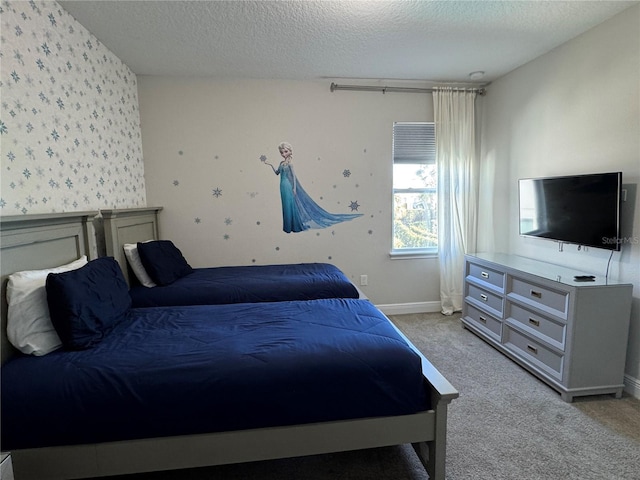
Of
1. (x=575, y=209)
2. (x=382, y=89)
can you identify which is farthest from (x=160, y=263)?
(x=575, y=209)

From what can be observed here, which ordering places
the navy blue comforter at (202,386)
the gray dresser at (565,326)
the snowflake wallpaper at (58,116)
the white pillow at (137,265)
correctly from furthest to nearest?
the white pillow at (137,265) < the gray dresser at (565,326) < the snowflake wallpaper at (58,116) < the navy blue comforter at (202,386)

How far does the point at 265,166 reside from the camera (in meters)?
3.54

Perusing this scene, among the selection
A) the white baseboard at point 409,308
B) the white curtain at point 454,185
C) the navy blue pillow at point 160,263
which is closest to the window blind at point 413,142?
the white curtain at point 454,185

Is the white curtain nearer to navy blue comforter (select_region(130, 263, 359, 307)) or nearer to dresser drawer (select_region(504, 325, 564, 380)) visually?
dresser drawer (select_region(504, 325, 564, 380))

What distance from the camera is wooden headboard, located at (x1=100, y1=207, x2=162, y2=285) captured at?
2514 millimetres

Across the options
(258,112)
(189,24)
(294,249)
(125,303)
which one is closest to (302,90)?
(258,112)

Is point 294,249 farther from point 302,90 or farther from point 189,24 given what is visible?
point 189,24

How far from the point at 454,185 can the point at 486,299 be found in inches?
51.7

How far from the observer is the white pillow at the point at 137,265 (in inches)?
106

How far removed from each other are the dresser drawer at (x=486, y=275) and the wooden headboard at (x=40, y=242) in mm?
3095

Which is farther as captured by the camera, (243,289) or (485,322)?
(485,322)

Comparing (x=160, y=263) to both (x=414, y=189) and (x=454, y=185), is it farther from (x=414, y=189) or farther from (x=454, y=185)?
(x=454, y=185)

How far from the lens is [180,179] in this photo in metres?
3.44

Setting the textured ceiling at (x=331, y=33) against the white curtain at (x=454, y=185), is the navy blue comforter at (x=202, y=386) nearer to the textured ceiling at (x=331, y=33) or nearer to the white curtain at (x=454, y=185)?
the textured ceiling at (x=331, y=33)
